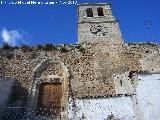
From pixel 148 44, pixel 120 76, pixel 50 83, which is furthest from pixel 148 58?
pixel 50 83

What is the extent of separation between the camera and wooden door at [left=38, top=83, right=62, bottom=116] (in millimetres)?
15947

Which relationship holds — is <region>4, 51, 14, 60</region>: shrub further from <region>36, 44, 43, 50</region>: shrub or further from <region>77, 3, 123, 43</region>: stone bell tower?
<region>77, 3, 123, 43</region>: stone bell tower

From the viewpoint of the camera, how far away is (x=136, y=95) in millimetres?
13086

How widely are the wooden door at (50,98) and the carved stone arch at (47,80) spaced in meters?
0.14

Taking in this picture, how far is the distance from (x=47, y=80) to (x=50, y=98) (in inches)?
53.3

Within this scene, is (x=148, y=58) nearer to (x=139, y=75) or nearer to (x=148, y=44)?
(x=148, y=44)

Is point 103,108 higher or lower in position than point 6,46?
lower

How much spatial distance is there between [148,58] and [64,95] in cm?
612

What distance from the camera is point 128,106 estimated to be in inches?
509

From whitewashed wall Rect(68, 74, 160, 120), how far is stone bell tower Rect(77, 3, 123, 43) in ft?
25.8

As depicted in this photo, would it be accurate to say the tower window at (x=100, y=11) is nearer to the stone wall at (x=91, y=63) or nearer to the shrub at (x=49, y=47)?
the stone wall at (x=91, y=63)

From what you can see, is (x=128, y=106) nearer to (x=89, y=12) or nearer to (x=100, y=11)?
(x=89, y=12)

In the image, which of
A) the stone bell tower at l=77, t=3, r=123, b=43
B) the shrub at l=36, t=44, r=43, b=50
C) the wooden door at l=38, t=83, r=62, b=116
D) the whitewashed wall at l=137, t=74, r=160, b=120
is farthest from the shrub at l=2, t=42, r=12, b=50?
the whitewashed wall at l=137, t=74, r=160, b=120

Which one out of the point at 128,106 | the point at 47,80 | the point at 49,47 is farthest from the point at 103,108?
the point at 49,47
